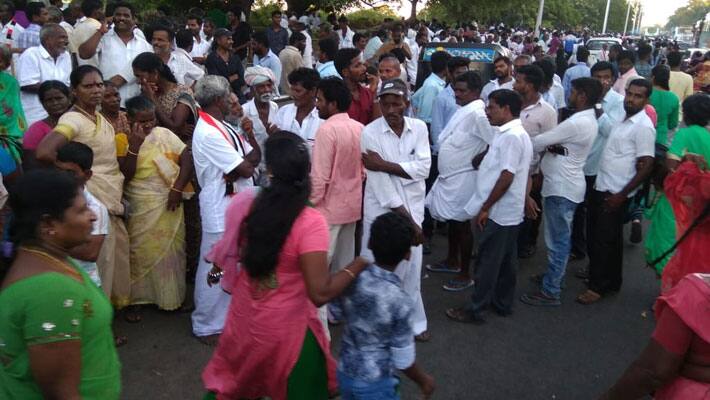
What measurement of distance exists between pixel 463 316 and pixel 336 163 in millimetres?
1675

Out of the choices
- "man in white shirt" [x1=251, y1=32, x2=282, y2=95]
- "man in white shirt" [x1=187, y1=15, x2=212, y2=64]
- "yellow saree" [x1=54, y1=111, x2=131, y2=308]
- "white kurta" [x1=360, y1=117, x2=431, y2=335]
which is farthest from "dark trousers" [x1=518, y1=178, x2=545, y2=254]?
"man in white shirt" [x1=187, y1=15, x2=212, y2=64]

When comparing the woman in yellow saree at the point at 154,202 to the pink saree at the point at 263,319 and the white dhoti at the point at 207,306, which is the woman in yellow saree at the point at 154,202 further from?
the pink saree at the point at 263,319

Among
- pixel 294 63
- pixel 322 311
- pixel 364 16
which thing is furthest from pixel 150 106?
pixel 364 16

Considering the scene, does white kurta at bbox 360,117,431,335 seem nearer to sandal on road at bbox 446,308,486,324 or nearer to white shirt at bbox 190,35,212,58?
sandal on road at bbox 446,308,486,324

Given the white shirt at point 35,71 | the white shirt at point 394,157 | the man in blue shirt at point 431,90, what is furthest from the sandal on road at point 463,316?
the white shirt at point 35,71

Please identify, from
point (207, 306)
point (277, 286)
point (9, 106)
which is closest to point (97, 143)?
point (207, 306)

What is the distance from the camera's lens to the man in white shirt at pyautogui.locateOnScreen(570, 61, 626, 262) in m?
5.51

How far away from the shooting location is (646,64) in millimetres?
10609

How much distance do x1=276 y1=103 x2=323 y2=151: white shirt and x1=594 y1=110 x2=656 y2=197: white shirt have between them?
2.41 m

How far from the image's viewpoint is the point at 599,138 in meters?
5.56

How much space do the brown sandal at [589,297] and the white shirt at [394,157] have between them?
2.14 m

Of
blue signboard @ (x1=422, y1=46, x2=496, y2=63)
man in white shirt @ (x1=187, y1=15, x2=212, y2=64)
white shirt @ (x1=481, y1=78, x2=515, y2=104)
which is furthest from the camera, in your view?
blue signboard @ (x1=422, y1=46, x2=496, y2=63)

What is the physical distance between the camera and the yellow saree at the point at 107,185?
382cm

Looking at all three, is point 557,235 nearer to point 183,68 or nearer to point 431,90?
point 431,90
